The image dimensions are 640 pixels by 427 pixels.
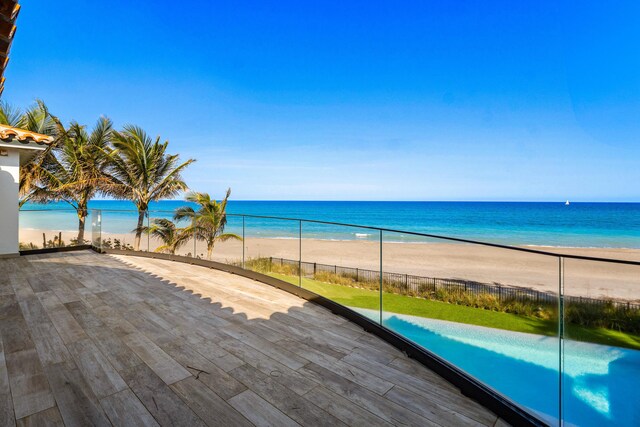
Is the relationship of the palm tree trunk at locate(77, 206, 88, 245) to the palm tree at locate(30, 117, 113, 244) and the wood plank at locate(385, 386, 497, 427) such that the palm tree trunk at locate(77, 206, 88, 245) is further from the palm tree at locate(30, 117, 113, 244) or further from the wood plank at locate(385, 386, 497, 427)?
the wood plank at locate(385, 386, 497, 427)

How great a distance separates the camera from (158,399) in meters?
1.57

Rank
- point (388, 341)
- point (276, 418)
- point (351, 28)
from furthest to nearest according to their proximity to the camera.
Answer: point (351, 28), point (388, 341), point (276, 418)

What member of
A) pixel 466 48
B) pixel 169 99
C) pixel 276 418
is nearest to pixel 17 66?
pixel 169 99

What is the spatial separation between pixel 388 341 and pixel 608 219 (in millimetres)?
46363

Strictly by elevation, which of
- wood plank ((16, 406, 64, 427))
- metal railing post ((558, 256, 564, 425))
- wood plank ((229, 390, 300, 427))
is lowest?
wood plank ((229, 390, 300, 427))

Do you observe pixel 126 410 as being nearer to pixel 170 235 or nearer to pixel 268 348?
pixel 268 348

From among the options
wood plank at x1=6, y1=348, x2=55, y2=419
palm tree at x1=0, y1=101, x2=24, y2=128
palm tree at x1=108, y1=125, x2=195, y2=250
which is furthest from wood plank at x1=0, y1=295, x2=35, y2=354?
palm tree at x1=0, y1=101, x2=24, y2=128

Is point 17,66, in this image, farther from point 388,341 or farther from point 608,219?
point 608,219

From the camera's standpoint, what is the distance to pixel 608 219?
108ft

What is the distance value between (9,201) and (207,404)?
276 inches

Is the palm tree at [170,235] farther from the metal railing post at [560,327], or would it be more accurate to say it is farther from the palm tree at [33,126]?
the metal railing post at [560,327]

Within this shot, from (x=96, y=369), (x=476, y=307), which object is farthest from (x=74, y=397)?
(x=476, y=307)

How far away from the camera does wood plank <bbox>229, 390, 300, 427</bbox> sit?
4.68ft

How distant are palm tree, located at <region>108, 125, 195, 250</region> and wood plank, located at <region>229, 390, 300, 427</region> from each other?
31.6 feet
